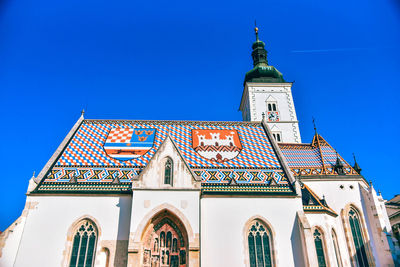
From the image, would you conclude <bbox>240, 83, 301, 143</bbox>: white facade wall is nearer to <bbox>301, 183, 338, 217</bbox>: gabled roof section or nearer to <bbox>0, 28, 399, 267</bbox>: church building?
<bbox>0, 28, 399, 267</bbox>: church building

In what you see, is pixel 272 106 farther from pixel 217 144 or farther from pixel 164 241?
pixel 164 241

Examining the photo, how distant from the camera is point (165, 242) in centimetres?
1517

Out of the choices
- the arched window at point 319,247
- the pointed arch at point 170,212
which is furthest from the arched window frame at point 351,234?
the pointed arch at point 170,212

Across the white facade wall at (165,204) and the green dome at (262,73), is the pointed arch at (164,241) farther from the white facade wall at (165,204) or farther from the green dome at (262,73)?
the green dome at (262,73)

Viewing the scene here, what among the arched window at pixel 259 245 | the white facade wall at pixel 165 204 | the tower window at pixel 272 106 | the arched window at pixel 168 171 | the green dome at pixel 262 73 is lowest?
the arched window at pixel 259 245

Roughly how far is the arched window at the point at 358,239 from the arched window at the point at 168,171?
14.3 metres

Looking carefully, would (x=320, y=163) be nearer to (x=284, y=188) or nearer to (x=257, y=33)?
(x=284, y=188)

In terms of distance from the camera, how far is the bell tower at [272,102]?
33750 millimetres

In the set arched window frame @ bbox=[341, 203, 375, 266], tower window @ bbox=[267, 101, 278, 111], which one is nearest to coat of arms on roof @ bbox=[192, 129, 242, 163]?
arched window frame @ bbox=[341, 203, 375, 266]

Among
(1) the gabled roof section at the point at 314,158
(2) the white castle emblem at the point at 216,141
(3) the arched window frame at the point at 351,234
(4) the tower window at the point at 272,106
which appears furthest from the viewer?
(4) the tower window at the point at 272,106

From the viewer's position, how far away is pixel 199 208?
607 inches

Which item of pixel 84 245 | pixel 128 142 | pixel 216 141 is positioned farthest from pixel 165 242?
pixel 216 141

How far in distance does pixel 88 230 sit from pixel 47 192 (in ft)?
10.8

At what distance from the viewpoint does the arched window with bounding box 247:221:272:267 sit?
15.3 m
